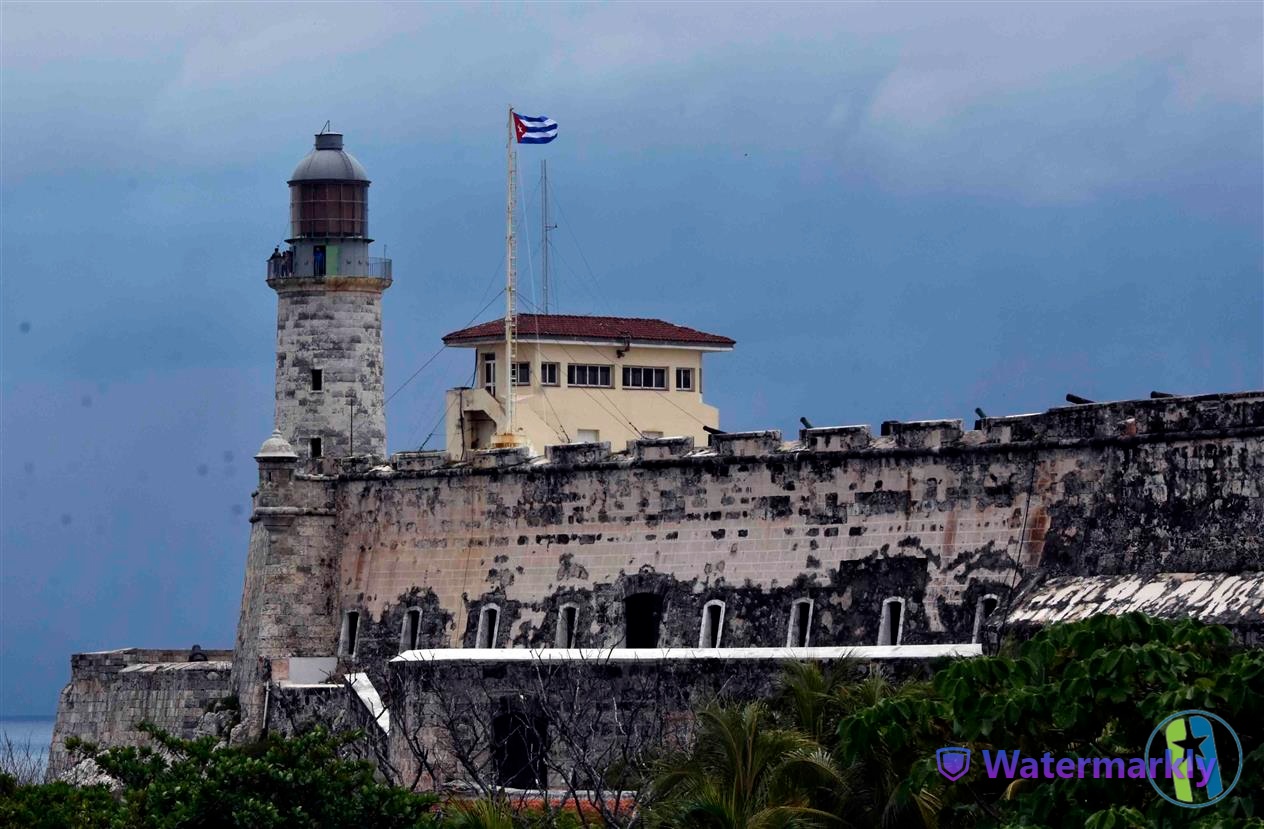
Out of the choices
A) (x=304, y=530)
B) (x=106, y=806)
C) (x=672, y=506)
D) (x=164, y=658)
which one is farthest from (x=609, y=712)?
(x=164, y=658)

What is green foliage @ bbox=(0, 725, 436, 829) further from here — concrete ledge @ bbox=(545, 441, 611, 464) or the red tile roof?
the red tile roof

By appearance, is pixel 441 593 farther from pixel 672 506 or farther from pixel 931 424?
pixel 931 424

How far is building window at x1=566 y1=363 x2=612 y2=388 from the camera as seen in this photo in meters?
50.8

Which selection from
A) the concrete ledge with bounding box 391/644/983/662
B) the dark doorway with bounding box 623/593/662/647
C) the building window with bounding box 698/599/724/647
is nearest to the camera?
the concrete ledge with bounding box 391/644/983/662

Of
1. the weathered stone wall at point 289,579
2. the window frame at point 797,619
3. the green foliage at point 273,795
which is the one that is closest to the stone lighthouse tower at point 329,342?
the weathered stone wall at point 289,579

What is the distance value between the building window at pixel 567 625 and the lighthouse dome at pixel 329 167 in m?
12.6

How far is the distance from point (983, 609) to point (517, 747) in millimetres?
6871

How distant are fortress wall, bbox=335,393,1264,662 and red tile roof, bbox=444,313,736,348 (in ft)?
23.3

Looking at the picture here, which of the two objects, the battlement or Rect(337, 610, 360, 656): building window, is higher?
the battlement

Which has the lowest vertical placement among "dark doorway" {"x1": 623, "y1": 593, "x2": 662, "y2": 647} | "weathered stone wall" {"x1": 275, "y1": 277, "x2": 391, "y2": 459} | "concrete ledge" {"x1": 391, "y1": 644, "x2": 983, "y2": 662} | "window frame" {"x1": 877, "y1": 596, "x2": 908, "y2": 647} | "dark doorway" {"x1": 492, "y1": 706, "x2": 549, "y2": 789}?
"dark doorway" {"x1": 492, "y1": 706, "x2": 549, "y2": 789}

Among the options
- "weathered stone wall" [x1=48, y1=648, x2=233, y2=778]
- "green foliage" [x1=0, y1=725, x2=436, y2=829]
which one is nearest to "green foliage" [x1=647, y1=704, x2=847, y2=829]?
"green foliage" [x1=0, y1=725, x2=436, y2=829]

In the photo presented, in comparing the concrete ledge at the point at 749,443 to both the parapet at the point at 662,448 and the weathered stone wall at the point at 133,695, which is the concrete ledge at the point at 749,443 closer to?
the parapet at the point at 662,448

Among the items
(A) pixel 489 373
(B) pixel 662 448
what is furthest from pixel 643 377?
(B) pixel 662 448

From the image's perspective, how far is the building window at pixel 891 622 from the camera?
3553cm
